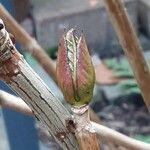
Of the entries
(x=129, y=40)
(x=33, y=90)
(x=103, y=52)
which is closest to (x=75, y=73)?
(x=33, y=90)

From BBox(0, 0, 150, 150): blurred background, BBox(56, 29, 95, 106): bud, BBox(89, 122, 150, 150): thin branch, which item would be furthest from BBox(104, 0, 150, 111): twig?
BBox(0, 0, 150, 150): blurred background

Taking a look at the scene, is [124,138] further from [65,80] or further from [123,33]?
[65,80]

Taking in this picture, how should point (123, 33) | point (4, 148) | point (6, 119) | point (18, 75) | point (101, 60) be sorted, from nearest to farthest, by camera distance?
point (18, 75), point (123, 33), point (6, 119), point (4, 148), point (101, 60)

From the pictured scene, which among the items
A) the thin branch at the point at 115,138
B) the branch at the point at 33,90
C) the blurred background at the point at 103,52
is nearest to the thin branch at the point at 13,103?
the thin branch at the point at 115,138

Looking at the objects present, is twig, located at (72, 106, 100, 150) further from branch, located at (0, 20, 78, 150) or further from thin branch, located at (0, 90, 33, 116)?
thin branch, located at (0, 90, 33, 116)

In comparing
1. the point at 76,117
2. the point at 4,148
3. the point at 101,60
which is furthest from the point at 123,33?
the point at 101,60
